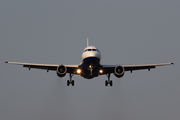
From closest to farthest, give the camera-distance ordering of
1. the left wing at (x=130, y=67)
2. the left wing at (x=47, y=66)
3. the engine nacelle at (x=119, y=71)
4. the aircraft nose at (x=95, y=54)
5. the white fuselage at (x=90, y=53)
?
the aircraft nose at (x=95, y=54) → the white fuselage at (x=90, y=53) → the engine nacelle at (x=119, y=71) → the left wing at (x=130, y=67) → the left wing at (x=47, y=66)

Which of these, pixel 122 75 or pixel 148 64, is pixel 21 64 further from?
pixel 148 64

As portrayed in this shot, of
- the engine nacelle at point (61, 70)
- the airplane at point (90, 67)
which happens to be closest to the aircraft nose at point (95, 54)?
the airplane at point (90, 67)

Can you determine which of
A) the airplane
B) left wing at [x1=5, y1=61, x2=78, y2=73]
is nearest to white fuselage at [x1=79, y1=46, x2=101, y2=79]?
the airplane

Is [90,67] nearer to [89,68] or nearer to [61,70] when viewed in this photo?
[89,68]

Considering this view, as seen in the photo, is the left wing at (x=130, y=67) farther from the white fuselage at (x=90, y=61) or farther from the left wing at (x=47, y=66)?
the left wing at (x=47, y=66)

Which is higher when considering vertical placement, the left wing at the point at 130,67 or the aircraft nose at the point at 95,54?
the aircraft nose at the point at 95,54

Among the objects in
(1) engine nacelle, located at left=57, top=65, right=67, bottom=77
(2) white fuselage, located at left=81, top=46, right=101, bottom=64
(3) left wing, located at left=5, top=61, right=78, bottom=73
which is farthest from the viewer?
(3) left wing, located at left=5, top=61, right=78, bottom=73

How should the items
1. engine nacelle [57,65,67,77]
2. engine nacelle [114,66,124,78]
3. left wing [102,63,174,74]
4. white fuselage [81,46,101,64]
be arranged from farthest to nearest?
left wing [102,63,174,74] → engine nacelle [114,66,124,78] → engine nacelle [57,65,67,77] → white fuselage [81,46,101,64]

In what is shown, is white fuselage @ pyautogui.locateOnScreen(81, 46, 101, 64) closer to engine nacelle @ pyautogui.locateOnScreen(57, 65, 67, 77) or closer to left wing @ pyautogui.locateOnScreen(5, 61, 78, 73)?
engine nacelle @ pyautogui.locateOnScreen(57, 65, 67, 77)

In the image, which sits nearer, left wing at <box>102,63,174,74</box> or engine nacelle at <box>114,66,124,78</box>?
engine nacelle at <box>114,66,124,78</box>

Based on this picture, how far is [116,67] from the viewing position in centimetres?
6012

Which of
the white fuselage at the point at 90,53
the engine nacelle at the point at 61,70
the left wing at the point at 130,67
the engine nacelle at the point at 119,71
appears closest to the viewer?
the white fuselage at the point at 90,53

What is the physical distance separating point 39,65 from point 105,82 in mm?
12098

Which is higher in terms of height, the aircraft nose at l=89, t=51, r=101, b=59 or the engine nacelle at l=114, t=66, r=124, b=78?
the aircraft nose at l=89, t=51, r=101, b=59
